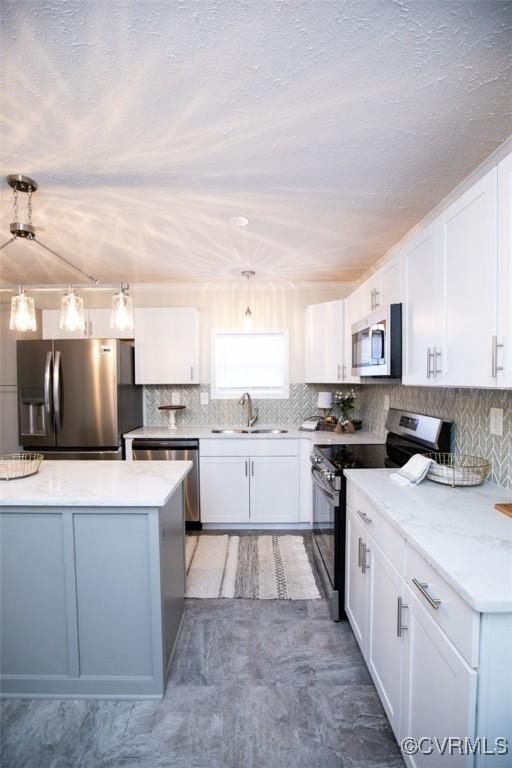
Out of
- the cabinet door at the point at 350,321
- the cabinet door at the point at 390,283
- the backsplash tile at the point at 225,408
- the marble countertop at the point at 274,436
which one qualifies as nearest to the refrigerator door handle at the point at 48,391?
the marble countertop at the point at 274,436

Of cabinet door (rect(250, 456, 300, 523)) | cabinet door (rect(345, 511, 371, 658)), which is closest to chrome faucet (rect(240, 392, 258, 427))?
cabinet door (rect(250, 456, 300, 523))

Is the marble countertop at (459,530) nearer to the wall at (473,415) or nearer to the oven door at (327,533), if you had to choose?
the wall at (473,415)

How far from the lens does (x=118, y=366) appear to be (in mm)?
3072

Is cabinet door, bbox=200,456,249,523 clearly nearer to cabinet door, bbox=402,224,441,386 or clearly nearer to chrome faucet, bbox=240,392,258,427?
chrome faucet, bbox=240,392,258,427

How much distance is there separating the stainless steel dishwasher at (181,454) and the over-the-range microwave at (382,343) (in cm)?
169

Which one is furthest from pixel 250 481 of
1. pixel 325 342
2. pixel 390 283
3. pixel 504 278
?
pixel 504 278

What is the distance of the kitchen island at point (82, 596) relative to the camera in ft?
4.78

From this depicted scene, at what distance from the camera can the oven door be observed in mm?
1926

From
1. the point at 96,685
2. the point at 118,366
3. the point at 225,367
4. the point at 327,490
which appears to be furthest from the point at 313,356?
the point at 96,685

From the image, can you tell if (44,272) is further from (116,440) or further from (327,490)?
(327,490)

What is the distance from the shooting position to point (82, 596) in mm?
1479

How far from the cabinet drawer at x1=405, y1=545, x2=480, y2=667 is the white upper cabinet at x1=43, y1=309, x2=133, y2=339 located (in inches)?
123

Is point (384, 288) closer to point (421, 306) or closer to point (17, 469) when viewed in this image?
point (421, 306)

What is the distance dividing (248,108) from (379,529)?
1737 mm
